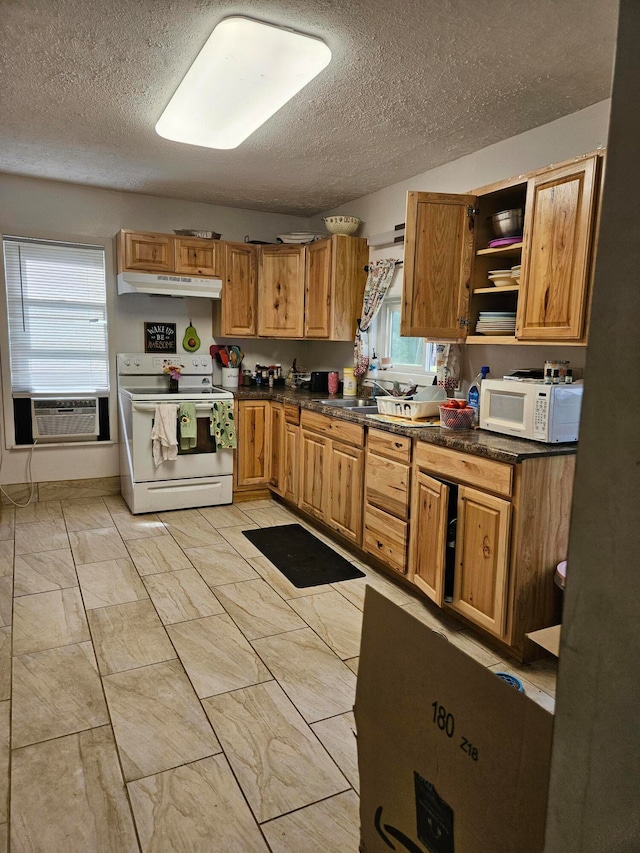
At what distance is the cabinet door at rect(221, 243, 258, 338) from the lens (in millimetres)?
4809

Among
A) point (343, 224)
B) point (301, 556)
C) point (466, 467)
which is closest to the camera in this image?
point (466, 467)

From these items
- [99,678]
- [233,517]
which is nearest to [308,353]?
[233,517]

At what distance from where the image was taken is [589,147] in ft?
8.97

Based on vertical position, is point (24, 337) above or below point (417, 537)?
above

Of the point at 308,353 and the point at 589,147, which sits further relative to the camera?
the point at 308,353

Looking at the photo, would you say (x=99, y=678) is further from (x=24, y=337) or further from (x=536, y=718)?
(x=24, y=337)

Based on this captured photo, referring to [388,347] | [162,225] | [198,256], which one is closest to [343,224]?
[388,347]

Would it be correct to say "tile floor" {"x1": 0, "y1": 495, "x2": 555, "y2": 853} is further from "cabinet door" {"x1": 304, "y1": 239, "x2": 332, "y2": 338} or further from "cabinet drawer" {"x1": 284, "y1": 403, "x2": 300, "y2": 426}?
"cabinet door" {"x1": 304, "y1": 239, "x2": 332, "y2": 338}

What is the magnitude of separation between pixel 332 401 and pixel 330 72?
2.25 meters

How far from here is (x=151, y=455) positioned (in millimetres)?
4281


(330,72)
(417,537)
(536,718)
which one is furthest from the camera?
(417,537)

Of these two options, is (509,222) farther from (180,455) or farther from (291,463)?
(180,455)

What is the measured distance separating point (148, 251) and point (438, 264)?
2.52 meters

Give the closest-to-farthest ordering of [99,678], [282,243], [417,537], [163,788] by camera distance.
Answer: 1. [163,788]
2. [99,678]
3. [417,537]
4. [282,243]
